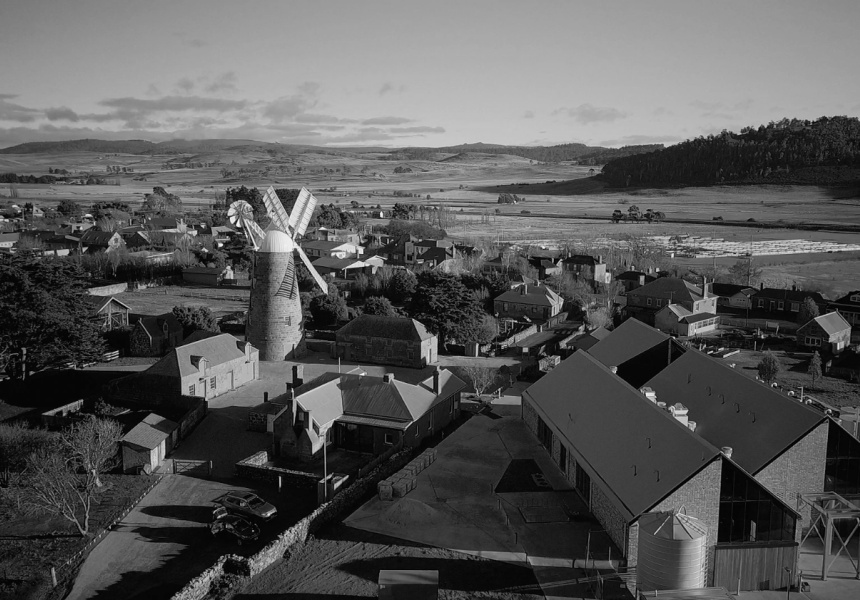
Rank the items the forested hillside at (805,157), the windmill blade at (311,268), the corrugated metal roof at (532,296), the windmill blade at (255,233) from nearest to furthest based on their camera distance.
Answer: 1. the windmill blade at (255,233)
2. the windmill blade at (311,268)
3. the corrugated metal roof at (532,296)
4. the forested hillside at (805,157)

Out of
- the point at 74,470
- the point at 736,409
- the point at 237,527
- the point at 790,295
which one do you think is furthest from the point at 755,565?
the point at 790,295

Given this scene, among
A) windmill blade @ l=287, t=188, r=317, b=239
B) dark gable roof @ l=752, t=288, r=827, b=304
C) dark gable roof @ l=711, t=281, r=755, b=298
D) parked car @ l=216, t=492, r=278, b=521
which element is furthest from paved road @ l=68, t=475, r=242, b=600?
dark gable roof @ l=711, t=281, r=755, b=298

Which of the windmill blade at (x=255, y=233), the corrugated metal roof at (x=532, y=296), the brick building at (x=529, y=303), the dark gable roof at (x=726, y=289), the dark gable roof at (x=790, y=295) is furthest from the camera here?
the dark gable roof at (x=726, y=289)

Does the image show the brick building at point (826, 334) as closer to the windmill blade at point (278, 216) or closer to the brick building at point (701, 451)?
the brick building at point (701, 451)

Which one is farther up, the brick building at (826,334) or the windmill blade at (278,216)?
the windmill blade at (278,216)

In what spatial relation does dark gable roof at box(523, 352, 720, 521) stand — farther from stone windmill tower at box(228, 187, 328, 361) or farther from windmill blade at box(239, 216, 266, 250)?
windmill blade at box(239, 216, 266, 250)

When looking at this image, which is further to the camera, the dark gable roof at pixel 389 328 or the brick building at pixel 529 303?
the brick building at pixel 529 303

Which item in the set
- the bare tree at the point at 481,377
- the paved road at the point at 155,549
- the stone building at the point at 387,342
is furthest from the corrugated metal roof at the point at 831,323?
the paved road at the point at 155,549
